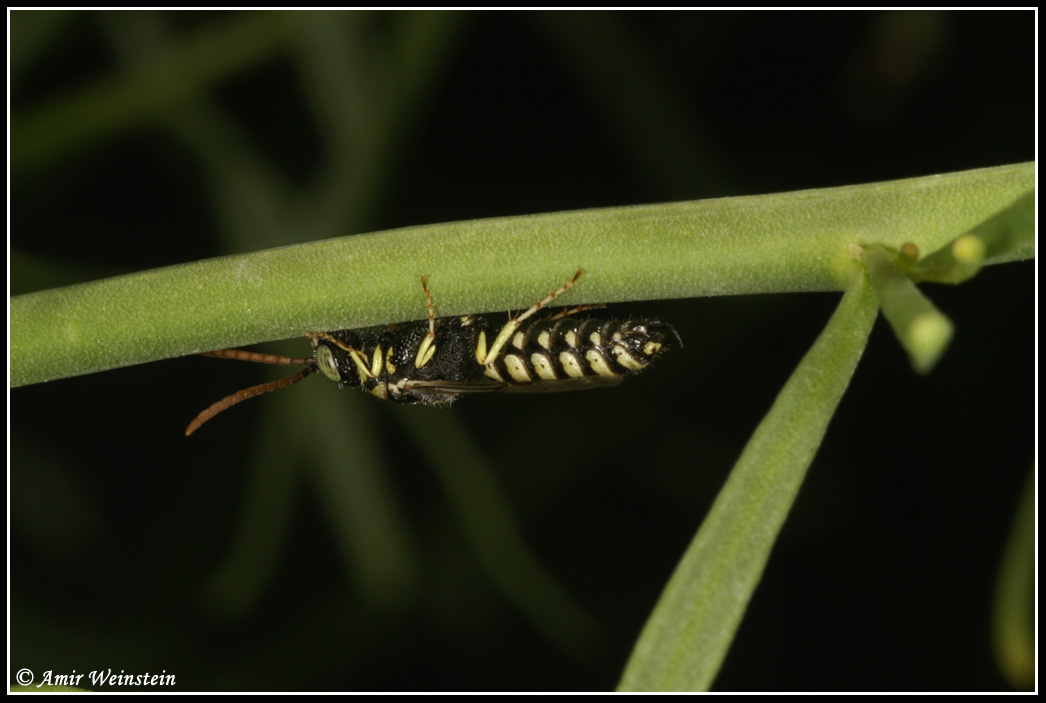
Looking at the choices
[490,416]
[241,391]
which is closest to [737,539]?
[241,391]

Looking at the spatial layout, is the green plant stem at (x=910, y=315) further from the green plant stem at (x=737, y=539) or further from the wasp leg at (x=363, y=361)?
the wasp leg at (x=363, y=361)

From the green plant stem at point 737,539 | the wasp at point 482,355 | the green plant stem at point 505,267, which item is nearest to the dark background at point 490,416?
the wasp at point 482,355

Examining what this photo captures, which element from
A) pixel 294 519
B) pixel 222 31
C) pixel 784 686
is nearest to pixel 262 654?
pixel 294 519

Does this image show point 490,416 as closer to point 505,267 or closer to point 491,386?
point 491,386

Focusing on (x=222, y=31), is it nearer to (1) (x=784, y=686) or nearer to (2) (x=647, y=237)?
(2) (x=647, y=237)

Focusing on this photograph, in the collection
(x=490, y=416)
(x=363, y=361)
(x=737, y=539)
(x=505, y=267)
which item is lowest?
(x=737, y=539)
